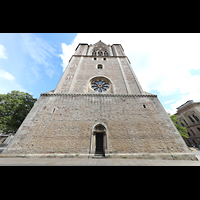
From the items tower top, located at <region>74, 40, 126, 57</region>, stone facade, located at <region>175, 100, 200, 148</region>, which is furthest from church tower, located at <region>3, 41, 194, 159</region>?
stone facade, located at <region>175, 100, 200, 148</region>

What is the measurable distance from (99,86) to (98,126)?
615 centimetres

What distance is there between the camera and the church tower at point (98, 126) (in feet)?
21.5

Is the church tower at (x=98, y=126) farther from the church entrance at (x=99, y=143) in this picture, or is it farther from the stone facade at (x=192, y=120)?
the stone facade at (x=192, y=120)

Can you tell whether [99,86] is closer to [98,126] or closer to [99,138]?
[98,126]

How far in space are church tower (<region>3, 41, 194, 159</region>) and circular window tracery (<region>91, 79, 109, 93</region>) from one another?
3.63 feet

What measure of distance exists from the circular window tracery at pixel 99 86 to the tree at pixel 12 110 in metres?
10.1

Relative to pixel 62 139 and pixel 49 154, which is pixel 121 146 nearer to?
pixel 62 139

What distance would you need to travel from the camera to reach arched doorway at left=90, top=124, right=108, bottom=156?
7035 mm

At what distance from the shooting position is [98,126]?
7.74 meters

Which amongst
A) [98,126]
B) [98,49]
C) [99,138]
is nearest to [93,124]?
[98,126]

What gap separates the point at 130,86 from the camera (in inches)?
441

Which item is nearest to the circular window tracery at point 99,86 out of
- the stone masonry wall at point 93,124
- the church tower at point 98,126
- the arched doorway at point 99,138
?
the church tower at point 98,126
